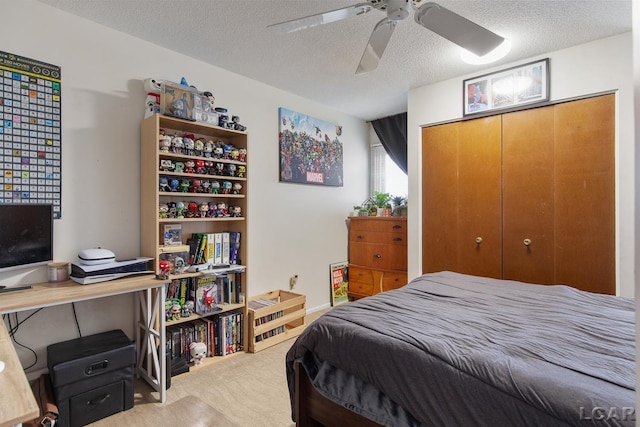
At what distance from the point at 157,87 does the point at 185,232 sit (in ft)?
3.62

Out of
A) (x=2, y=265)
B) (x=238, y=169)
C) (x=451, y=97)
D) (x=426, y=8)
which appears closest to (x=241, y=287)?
(x=238, y=169)

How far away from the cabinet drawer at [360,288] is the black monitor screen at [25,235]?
3037mm

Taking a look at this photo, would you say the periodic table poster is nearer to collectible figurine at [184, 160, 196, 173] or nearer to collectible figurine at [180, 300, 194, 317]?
collectible figurine at [184, 160, 196, 173]

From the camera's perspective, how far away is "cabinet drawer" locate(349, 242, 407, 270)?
3.67m

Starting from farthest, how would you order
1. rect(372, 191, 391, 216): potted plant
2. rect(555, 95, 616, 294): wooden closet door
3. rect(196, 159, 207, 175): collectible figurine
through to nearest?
rect(372, 191, 391, 216): potted plant → rect(196, 159, 207, 175): collectible figurine → rect(555, 95, 616, 294): wooden closet door

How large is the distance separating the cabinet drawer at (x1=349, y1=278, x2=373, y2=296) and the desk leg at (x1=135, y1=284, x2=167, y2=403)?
7.88 feet

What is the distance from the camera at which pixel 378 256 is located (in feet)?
12.7

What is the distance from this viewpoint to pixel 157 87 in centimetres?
236

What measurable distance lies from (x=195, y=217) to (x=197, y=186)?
242 millimetres

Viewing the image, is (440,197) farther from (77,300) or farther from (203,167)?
(77,300)

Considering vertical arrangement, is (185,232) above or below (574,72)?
below

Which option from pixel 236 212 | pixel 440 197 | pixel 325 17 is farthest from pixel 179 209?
pixel 440 197

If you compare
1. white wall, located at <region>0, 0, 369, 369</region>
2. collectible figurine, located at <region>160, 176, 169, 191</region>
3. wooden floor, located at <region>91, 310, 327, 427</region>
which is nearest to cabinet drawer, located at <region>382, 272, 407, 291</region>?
white wall, located at <region>0, 0, 369, 369</region>

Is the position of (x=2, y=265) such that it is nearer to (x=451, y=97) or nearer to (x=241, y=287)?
(x=241, y=287)
